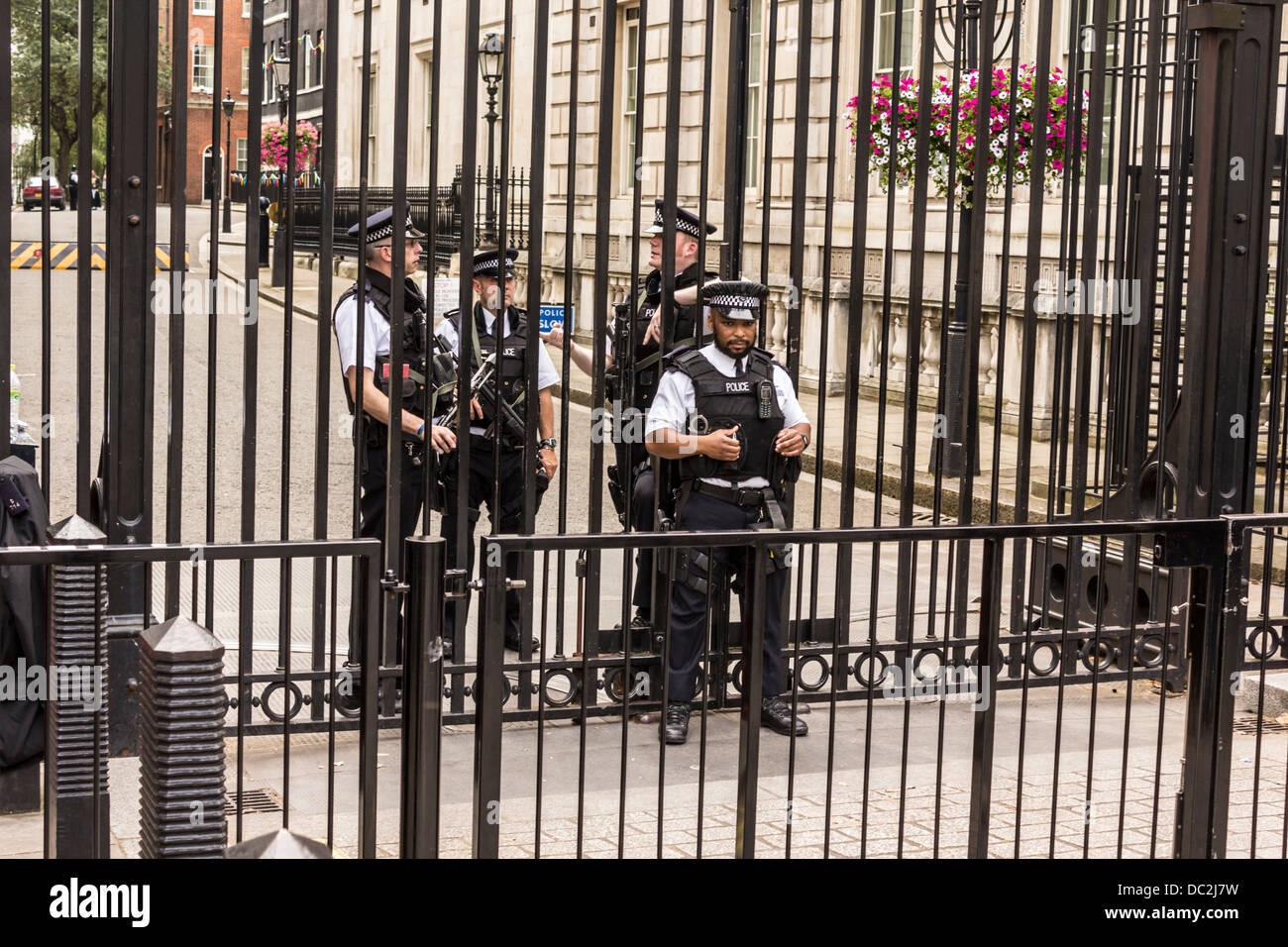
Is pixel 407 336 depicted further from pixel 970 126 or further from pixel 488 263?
pixel 970 126

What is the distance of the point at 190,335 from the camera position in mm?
23859

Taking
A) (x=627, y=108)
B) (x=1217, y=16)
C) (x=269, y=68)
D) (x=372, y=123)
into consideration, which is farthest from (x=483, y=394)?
(x=269, y=68)

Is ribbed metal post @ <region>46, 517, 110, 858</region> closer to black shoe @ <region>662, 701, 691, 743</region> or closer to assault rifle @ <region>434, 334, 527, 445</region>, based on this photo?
black shoe @ <region>662, 701, 691, 743</region>

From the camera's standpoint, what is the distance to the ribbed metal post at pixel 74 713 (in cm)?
340

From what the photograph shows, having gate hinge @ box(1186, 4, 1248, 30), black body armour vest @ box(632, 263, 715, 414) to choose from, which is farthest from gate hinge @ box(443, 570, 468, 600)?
gate hinge @ box(1186, 4, 1248, 30)

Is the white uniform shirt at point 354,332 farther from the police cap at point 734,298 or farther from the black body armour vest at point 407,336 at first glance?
the police cap at point 734,298

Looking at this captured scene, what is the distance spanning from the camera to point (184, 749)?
3016 mm

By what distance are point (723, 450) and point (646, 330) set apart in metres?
1.34

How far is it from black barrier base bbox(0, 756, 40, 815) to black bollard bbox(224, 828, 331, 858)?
3.26 meters

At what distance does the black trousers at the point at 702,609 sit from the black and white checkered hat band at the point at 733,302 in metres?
0.79

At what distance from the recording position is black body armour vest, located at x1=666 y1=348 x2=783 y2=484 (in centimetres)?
680
